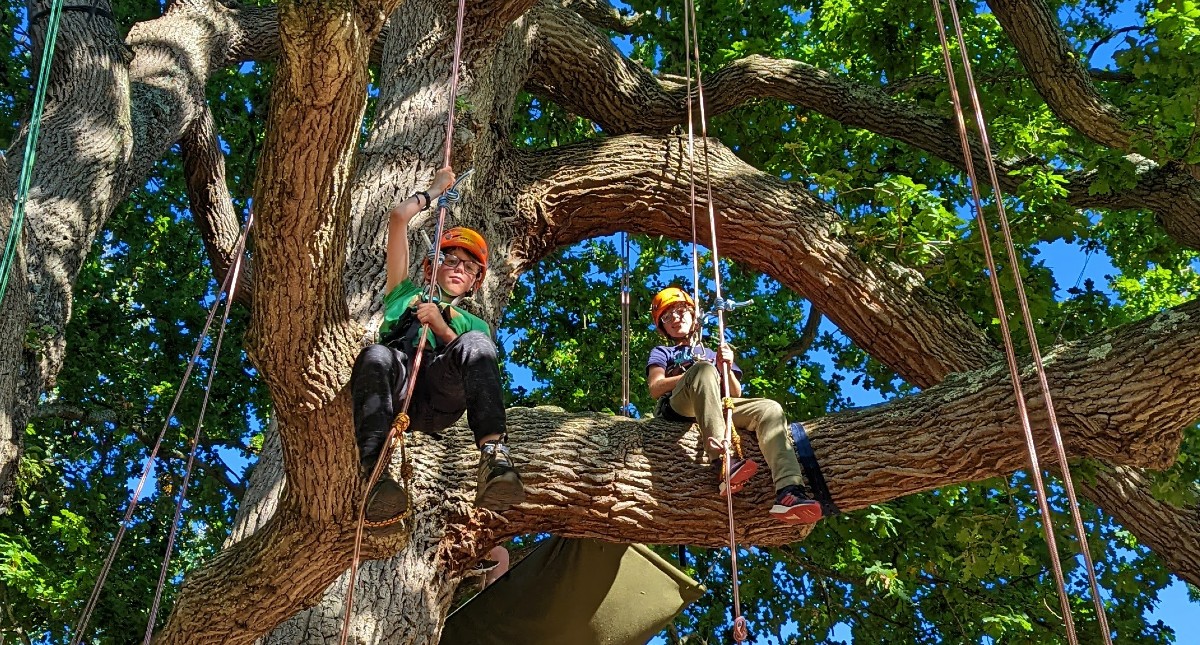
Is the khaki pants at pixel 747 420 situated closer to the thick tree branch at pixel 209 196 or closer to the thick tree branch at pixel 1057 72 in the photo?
the thick tree branch at pixel 1057 72

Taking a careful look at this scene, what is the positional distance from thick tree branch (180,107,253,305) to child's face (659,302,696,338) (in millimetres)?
3115

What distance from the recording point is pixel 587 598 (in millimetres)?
4582

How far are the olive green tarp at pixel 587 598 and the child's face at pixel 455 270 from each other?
47.0 inches

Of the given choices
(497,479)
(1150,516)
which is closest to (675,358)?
(497,479)

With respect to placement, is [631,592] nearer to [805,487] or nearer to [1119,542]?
[805,487]

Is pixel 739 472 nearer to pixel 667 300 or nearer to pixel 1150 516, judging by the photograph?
pixel 667 300

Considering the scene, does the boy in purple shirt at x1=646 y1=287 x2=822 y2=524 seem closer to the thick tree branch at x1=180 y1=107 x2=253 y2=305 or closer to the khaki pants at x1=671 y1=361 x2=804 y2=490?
the khaki pants at x1=671 y1=361 x2=804 y2=490

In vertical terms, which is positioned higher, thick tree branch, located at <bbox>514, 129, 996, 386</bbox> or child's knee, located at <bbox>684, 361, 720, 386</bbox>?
thick tree branch, located at <bbox>514, 129, 996, 386</bbox>

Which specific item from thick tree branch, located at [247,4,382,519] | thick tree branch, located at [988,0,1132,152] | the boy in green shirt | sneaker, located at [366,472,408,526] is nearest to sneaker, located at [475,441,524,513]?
the boy in green shirt

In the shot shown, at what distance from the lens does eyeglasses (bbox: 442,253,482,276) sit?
4203mm

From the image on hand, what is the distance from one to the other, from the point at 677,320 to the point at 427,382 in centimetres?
169

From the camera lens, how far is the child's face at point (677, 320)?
515 cm

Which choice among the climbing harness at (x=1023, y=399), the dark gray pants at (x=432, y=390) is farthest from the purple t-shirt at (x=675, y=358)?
the climbing harness at (x=1023, y=399)

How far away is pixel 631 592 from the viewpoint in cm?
459
